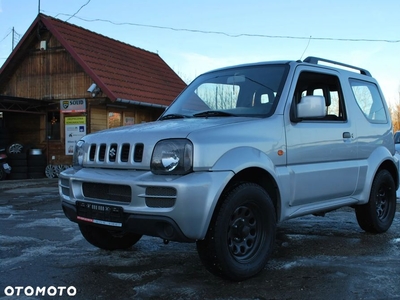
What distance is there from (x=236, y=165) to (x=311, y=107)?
3.69 ft

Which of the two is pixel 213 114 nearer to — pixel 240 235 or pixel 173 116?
pixel 173 116

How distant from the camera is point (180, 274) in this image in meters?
3.97

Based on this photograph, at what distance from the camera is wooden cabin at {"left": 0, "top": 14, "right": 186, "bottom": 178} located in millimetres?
15688

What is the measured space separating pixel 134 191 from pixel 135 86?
13867 millimetres

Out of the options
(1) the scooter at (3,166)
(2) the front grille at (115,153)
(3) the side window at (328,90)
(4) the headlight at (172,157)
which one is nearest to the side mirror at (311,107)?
(3) the side window at (328,90)

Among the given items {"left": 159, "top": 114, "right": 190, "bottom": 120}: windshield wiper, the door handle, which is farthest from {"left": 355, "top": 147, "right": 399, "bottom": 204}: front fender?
{"left": 159, "top": 114, "right": 190, "bottom": 120}: windshield wiper

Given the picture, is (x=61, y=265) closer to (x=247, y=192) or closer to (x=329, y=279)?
(x=247, y=192)

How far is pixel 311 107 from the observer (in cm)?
423

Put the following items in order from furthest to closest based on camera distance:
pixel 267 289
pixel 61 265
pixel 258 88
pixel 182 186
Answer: pixel 258 88 < pixel 61 265 < pixel 267 289 < pixel 182 186

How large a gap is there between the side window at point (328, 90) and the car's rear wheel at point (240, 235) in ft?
5.17

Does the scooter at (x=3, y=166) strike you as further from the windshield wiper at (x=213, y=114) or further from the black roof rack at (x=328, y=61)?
the black roof rack at (x=328, y=61)

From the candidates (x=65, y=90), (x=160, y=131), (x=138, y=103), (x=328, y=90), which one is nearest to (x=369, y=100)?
(x=328, y=90)

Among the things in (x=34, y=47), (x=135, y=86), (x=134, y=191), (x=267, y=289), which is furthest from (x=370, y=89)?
(x=34, y=47)

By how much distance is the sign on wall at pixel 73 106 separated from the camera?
15941 millimetres
